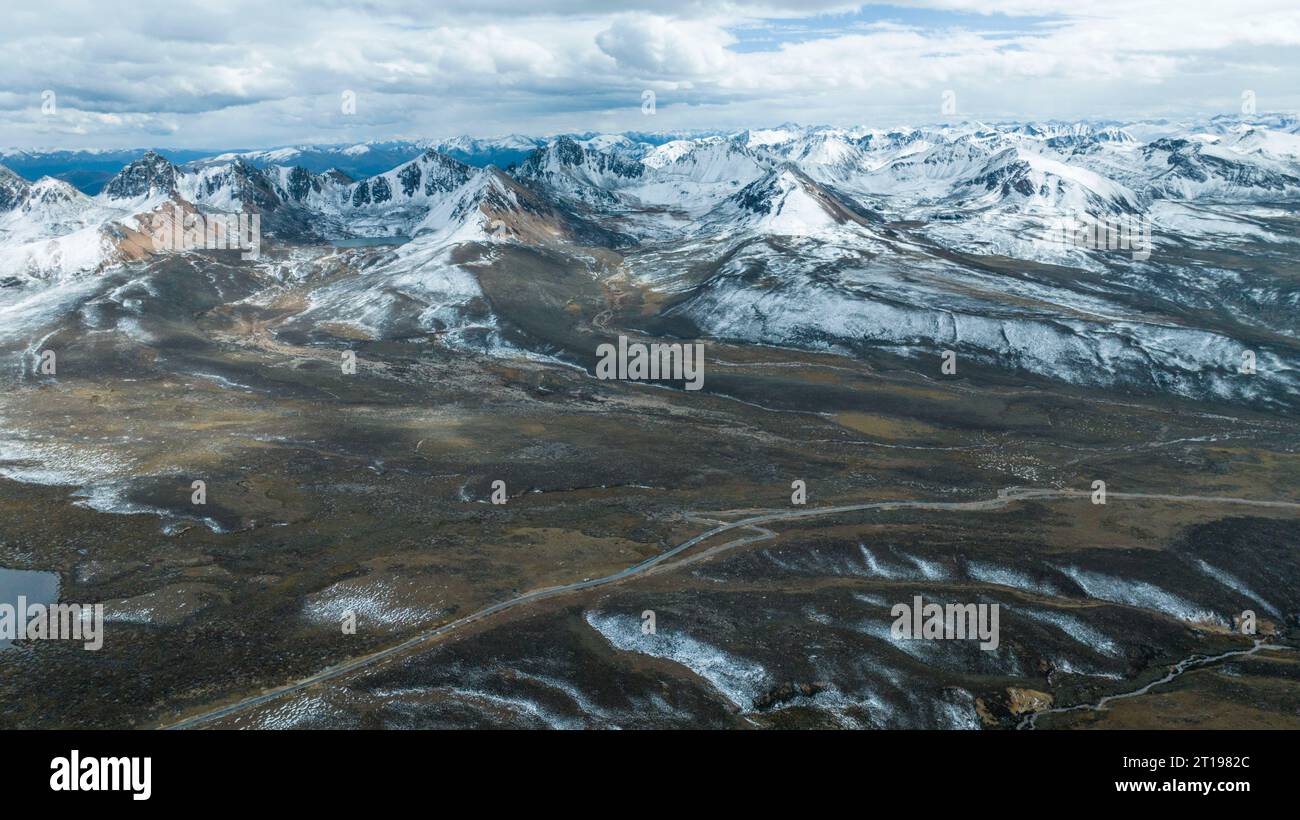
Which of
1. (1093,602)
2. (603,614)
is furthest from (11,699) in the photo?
(1093,602)

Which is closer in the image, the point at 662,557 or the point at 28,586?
the point at 28,586

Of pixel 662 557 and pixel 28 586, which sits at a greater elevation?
pixel 662 557

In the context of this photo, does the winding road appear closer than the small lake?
Yes

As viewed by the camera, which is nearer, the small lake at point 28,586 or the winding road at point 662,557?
the winding road at point 662,557
